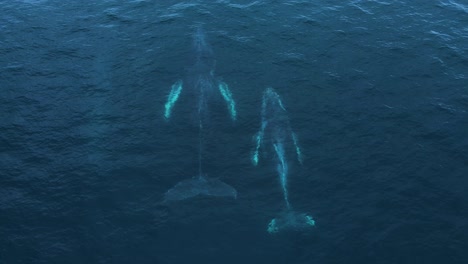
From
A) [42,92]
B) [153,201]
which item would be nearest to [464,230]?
[153,201]

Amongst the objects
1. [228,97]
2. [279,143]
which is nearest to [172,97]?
[228,97]

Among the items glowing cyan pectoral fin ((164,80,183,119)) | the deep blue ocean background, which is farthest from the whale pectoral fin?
glowing cyan pectoral fin ((164,80,183,119))

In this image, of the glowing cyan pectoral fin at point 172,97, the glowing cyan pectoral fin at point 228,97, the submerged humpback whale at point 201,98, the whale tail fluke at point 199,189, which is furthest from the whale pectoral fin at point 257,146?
the glowing cyan pectoral fin at point 172,97

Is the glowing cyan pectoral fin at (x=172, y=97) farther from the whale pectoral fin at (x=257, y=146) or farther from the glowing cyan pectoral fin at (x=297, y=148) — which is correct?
the glowing cyan pectoral fin at (x=297, y=148)

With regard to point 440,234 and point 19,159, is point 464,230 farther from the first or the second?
point 19,159

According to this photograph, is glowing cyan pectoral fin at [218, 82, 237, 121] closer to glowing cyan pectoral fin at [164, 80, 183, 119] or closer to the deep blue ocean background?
the deep blue ocean background

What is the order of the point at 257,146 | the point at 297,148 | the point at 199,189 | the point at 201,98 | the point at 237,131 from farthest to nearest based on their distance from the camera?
the point at 201,98 → the point at 237,131 → the point at 257,146 → the point at 297,148 → the point at 199,189

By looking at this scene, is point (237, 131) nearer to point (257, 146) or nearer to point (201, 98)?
point (257, 146)
